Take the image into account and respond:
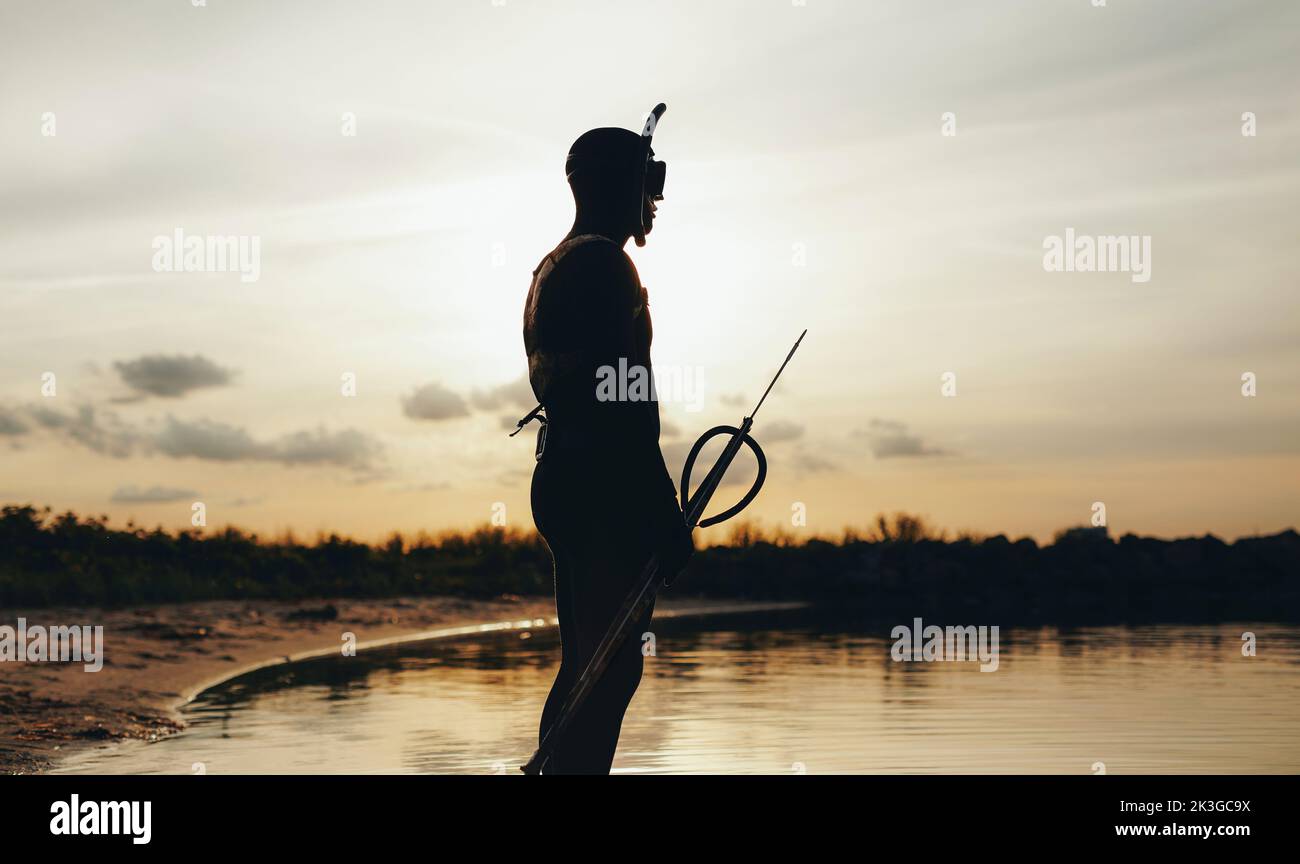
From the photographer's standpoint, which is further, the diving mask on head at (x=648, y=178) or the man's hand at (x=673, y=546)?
the diving mask on head at (x=648, y=178)

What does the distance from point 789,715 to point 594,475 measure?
9.96 metres

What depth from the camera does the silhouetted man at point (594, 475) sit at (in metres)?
5.70

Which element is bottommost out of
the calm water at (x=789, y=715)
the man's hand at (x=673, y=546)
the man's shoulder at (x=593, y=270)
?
the calm water at (x=789, y=715)

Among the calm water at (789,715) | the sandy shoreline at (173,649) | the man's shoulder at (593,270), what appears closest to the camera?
the man's shoulder at (593,270)

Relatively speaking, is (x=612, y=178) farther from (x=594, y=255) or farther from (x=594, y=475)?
(x=594, y=475)

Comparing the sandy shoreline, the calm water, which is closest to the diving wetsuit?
the calm water

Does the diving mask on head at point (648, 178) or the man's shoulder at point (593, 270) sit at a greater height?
the diving mask on head at point (648, 178)

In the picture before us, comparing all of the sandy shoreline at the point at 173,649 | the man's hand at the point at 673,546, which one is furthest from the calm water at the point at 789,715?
the man's hand at the point at 673,546

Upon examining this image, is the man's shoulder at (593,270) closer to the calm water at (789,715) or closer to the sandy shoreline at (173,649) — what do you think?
the calm water at (789,715)

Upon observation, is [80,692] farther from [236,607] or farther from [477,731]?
[236,607]

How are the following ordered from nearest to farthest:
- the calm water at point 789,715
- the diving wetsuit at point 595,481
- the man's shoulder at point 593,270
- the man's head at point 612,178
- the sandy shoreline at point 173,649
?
the diving wetsuit at point 595,481 < the man's shoulder at point 593,270 < the man's head at point 612,178 < the calm water at point 789,715 < the sandy shoreline at point 173,649

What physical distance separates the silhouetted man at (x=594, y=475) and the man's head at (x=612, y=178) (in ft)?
0.58
